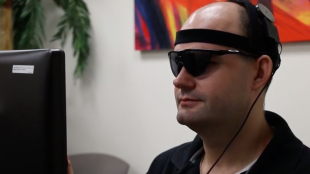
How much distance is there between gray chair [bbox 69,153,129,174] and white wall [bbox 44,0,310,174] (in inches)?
7.3

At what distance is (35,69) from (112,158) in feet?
4.18

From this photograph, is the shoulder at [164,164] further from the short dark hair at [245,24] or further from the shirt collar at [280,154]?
the short dark hair at [245,24]

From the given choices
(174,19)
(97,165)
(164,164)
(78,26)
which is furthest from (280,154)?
(78,26)

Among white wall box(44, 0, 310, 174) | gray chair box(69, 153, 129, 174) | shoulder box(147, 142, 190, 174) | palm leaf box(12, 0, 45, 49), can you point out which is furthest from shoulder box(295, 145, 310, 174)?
palm leaf box(12, 0, 45, 49)

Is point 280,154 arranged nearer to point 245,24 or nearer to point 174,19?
point 245,24

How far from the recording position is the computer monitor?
2.39 ft

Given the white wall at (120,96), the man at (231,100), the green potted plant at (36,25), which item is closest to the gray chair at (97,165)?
the white wall at (120,96)

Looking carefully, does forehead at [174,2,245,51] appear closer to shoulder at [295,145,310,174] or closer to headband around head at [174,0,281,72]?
headband around head at [174,0,281,72]

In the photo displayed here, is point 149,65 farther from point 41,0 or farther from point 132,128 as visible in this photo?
point 41,0

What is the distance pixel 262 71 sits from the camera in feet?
3.25

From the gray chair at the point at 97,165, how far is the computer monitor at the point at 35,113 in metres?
1.06

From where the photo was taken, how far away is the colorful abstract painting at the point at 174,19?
1447 millimetres

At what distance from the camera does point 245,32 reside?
0.97 meters

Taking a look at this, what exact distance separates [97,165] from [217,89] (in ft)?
3.60
